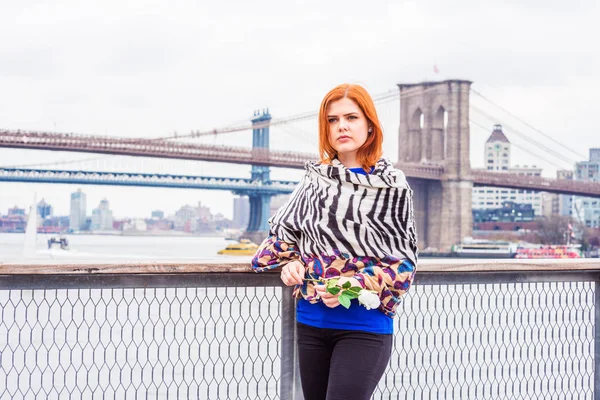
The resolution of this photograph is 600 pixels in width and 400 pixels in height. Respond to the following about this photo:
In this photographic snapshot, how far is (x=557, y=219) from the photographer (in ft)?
145

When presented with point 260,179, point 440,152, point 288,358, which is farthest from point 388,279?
point 440,152

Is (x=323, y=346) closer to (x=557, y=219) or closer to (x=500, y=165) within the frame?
(x=557, y=219)

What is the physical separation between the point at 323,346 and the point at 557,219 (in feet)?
146

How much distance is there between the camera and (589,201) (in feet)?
161

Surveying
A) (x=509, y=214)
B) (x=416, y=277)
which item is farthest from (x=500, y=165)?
(x=416, y=277)

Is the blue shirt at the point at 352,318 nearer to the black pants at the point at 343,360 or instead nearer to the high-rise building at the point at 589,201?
the black pants at the point at 343,360

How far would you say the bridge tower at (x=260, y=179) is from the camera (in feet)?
116

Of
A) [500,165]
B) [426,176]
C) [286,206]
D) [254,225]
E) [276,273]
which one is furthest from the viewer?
[500,165]

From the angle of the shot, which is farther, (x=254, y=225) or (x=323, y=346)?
(x=254, y=225)

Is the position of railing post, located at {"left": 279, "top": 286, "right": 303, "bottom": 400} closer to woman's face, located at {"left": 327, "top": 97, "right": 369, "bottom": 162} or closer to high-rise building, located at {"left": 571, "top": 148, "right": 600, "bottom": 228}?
woman's face, located at {"left": 327, "top": 97, "right": 369, "bottom": 162}

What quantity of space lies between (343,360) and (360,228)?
225 millimetres

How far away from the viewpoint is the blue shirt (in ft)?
4.68

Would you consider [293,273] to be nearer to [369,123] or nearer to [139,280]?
[369,123]

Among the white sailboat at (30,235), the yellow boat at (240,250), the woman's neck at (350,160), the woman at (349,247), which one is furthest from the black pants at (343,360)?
the yellow boat at (240,250)
